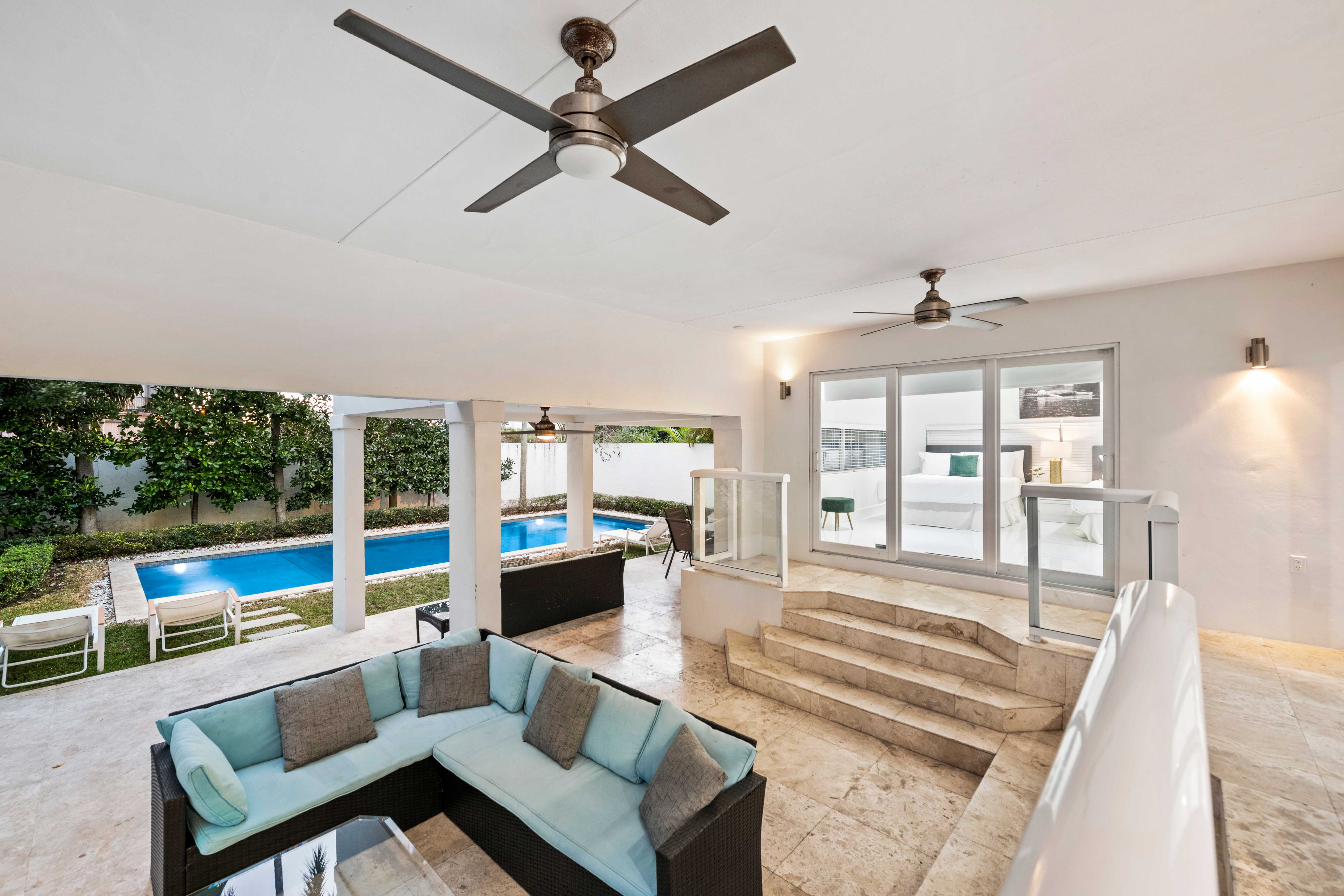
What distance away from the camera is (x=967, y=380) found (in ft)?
18.5

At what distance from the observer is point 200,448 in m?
11.1

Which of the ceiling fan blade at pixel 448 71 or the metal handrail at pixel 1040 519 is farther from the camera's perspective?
the metal handrail at pixel 1040 519

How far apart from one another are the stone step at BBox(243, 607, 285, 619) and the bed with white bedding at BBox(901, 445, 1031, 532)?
7233mm

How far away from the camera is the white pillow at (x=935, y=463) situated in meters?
5.77

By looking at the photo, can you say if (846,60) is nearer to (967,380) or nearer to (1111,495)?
(1111,495)

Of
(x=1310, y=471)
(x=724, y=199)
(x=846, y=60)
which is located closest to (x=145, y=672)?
(x=724, y=199)

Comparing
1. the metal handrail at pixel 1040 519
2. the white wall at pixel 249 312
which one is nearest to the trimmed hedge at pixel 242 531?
the white wall at pixel 249 312

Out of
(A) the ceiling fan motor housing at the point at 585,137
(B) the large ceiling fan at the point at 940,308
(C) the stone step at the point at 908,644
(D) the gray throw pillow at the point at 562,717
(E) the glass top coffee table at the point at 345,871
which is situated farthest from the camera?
(C) the stone step at the point at 908,644

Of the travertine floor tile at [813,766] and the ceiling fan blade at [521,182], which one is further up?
the ceiling fan blade at [521,182]

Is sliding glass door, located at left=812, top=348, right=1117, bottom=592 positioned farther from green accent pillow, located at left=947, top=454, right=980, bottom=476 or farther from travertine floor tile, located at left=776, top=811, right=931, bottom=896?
travertine floor tile, located at left=776, top=811, right=931, bottom=896

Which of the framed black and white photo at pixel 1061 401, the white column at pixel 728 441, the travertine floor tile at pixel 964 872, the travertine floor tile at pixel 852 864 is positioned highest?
the framed black and white photo at pixel 1061 401

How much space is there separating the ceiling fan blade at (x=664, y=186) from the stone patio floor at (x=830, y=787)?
9.36ft

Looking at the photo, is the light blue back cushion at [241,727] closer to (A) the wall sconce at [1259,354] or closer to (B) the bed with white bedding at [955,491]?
(B) the bed with white bedding at [955,491]

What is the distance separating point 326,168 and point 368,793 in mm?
2958
